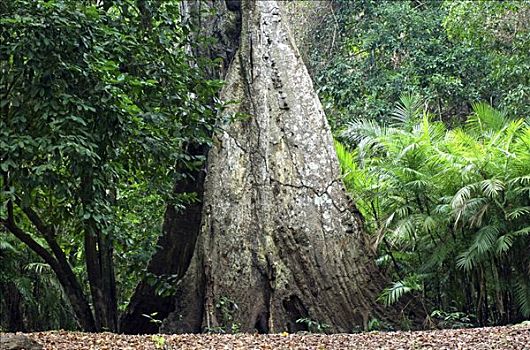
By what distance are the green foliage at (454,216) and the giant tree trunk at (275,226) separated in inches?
17.6

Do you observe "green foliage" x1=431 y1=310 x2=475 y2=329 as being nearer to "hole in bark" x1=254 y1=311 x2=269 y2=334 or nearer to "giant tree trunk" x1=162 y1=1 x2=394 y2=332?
"giant tree trunk" x1=162 y1=1 x2=394 y2=332

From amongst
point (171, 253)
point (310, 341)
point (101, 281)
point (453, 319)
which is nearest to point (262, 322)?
point (171, 253)

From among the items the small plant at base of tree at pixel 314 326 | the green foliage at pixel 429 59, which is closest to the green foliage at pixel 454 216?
the small plant at base of tree at pixel 314 326

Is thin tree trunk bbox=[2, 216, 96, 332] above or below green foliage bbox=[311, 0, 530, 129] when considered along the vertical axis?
below

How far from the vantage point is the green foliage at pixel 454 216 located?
27.9 feet

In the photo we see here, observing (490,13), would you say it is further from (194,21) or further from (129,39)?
(129,39)

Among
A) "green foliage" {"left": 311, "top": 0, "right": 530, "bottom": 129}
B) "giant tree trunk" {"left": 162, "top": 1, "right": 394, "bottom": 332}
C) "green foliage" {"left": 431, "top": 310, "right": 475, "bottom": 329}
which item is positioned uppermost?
"green foliage" {"left": 311, "top": 0, "right": 530, "bottom": 129}

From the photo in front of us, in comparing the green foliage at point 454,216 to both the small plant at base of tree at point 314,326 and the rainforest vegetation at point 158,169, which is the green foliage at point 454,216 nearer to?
the rainforest vegetation at point 158,169

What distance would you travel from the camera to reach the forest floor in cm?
534

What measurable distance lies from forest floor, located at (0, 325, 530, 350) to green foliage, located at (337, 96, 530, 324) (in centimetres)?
245

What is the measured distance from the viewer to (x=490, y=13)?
46.1 ft

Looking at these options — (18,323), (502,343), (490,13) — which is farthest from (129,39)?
(490,13)

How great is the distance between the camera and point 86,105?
644 cm

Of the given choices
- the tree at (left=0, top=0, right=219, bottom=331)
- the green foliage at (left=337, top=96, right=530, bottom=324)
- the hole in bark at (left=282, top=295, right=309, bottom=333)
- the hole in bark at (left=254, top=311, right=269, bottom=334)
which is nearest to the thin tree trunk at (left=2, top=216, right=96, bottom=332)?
the tree at (left=0, top=0, right=219, bottom=331)
